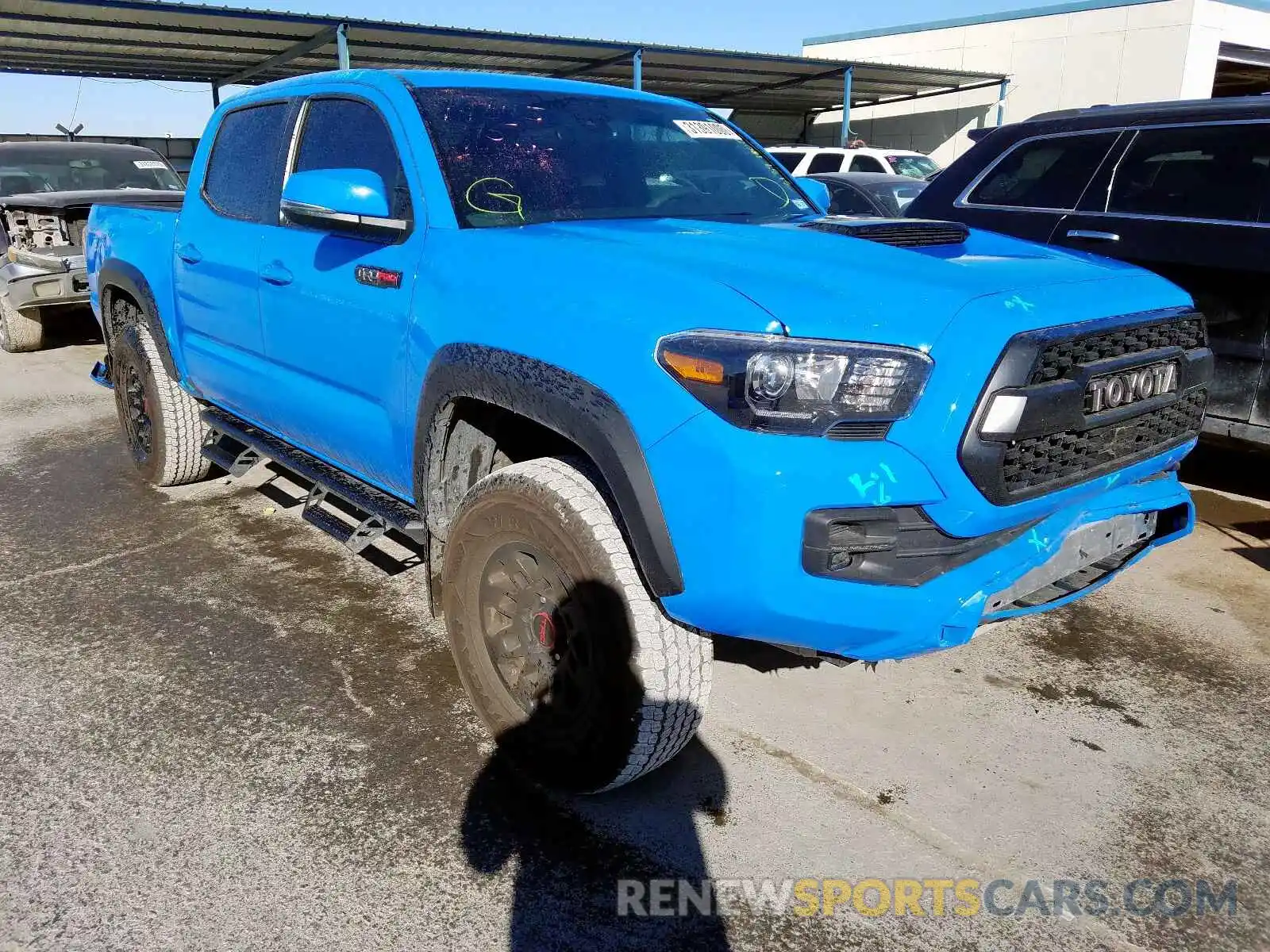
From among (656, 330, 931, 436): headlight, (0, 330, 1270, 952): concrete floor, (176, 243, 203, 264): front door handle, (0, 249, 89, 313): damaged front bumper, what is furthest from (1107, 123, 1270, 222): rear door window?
(0, 249, 89, 313): damaged front bumper

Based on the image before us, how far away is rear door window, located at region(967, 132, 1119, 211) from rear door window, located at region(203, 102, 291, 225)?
3.67m

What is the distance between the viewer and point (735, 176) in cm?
370

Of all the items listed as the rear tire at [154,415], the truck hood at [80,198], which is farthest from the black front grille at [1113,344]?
the truck hood at [80,198]

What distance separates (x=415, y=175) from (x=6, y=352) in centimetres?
846

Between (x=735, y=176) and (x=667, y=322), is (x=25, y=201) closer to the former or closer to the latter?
(x=735, y=176)

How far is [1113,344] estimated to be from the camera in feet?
8.01

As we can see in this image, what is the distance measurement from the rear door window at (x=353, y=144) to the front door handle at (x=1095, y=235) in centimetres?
345

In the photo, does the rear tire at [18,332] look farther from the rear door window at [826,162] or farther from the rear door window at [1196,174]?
the rear door window at [826,162]

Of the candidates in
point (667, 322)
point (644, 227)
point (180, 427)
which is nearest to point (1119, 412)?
point (667, 322)

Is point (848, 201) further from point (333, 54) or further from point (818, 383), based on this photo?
point (333, 54)

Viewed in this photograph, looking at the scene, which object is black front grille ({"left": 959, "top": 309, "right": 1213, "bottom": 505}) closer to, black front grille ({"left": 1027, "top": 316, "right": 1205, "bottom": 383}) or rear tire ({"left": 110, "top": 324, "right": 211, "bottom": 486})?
black front grille ({"left": 1027, "top": 316, "right": 1205, "bottom": 383})

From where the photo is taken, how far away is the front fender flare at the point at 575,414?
227 cm

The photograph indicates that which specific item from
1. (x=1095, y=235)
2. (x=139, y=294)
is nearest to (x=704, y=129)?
(x=1095, y=235)

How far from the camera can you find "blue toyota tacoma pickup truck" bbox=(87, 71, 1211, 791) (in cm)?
214
